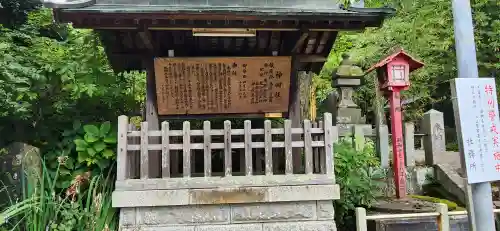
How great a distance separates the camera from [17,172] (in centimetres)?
626

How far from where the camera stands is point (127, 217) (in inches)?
203

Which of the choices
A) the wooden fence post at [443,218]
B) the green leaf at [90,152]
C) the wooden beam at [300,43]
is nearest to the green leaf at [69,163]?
the green leaf at [90,152]

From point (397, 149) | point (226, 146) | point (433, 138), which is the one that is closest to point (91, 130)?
point (226, 146)

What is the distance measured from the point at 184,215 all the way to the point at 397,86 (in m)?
5.76

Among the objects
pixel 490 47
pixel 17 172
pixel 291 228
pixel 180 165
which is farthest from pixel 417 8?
pixel 17 172

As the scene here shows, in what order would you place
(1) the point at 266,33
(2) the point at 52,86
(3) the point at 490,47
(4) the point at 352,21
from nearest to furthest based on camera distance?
(4) the point at 352,21 → (1) the point at 266,33 → (2) the point at 52,86 → (3) the point at 490,47

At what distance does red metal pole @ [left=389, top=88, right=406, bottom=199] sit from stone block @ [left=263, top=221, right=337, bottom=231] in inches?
142

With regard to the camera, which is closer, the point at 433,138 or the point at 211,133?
the point at 211,133

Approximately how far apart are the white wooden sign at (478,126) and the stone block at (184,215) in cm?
309

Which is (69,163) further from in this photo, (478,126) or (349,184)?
(478,126)

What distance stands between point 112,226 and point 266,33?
12.9 ft

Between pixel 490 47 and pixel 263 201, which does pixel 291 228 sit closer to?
pixel 263 201

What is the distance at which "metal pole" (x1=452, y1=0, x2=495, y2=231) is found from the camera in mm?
3758

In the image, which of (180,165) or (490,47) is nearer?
(180,165)
